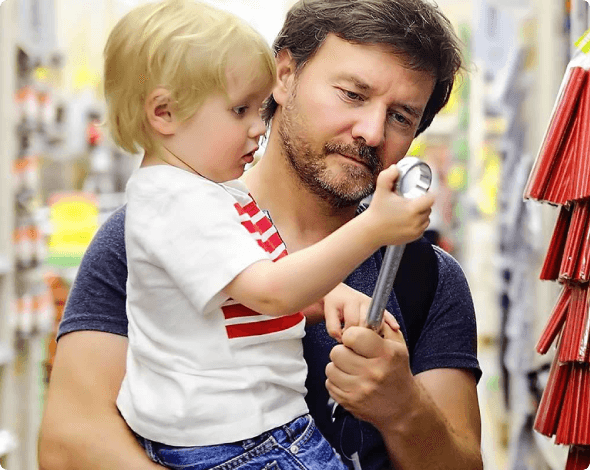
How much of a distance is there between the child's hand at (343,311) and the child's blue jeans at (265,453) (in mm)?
137

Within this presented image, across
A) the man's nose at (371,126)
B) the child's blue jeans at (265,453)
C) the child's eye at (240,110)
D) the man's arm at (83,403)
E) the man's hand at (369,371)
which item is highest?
the child's eye at (240,110)

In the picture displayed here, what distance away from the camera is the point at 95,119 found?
5746 mm

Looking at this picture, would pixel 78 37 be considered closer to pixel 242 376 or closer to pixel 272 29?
pixel 272 29

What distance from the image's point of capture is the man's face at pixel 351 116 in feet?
4.93

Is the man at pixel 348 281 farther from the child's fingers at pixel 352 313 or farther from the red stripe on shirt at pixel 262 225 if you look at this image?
the red stripe on shirt at pixel 262 225

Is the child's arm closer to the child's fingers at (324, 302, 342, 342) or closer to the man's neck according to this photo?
the child's fingers at (324, 302, 342, 342)

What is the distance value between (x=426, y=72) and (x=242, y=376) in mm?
711

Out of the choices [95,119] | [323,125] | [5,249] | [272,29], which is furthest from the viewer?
[272,29]

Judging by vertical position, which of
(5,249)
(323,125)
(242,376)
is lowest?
(5,249)

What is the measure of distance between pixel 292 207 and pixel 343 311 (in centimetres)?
44

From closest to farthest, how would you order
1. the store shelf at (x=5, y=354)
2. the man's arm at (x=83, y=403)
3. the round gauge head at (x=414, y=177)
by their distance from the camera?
the round gauge head at (x=414, y=177) < the man's arm at (x=83, y=403) < the store shelf at (x=5, y=354)

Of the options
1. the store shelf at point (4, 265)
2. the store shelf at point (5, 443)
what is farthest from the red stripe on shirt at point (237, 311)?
the store shelf at point (4, 265)

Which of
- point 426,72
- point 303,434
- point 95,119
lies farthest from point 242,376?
point 95,119

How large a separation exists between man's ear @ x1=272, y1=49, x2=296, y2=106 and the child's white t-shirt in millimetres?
570
